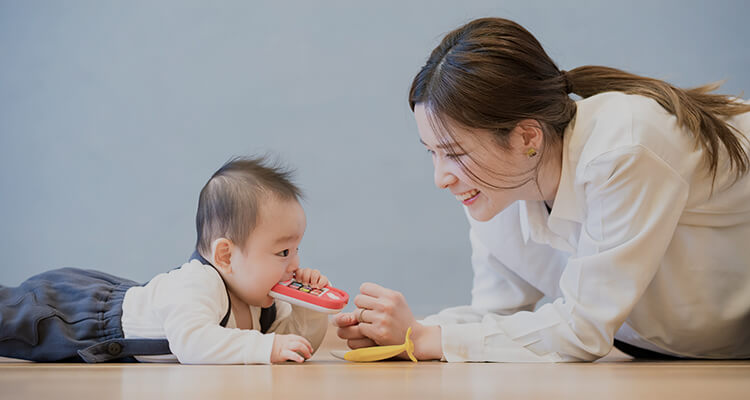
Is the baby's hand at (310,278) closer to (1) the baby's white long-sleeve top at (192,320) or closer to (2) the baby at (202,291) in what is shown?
(2) the baby at (202,291)

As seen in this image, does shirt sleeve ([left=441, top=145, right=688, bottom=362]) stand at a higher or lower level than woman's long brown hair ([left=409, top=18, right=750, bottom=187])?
lower

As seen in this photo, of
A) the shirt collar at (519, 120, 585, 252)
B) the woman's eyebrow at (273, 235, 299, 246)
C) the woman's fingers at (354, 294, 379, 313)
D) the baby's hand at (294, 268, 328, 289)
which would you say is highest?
the shirt collar at (519, 120, 585, 252)

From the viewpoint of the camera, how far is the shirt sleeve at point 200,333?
3.76ft

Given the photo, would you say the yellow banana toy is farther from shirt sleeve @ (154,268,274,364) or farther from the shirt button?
the shirt button

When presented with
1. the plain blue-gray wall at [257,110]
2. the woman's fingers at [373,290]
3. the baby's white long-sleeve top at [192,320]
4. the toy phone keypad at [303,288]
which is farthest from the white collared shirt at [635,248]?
the plain blue-gray wall at [257,110]

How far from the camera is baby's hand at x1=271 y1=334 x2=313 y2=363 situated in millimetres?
1137

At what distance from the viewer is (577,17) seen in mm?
2908

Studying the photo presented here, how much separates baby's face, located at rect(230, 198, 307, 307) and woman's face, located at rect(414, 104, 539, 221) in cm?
27

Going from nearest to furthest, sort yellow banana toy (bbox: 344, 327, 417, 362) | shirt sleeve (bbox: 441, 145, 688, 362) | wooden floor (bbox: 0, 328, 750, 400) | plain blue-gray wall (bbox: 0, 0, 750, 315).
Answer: wooden floor (bbox: 0, 328, 750, 400) → shirt sleeve (bbox: 441, 145, 688, 362) → yellow banana toy (bbox: 344, 327, 417, 362) → plain blue-gray wall (bbox: 0, 0, 750, 315)

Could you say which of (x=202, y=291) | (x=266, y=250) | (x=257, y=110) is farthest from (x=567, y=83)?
(x=257, y=110)

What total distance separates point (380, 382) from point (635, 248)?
49 centimetres

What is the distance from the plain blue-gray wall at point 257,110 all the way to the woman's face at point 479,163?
1512mm

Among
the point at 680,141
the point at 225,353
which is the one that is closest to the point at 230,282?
the point at 225,353

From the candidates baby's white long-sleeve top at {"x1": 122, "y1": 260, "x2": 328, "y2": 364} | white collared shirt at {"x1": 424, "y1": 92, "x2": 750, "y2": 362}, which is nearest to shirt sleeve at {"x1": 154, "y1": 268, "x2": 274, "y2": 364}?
baby's white long-sleeve top at {"x1": 122, "y1": 260, "x2": 328, "y2": 364}
